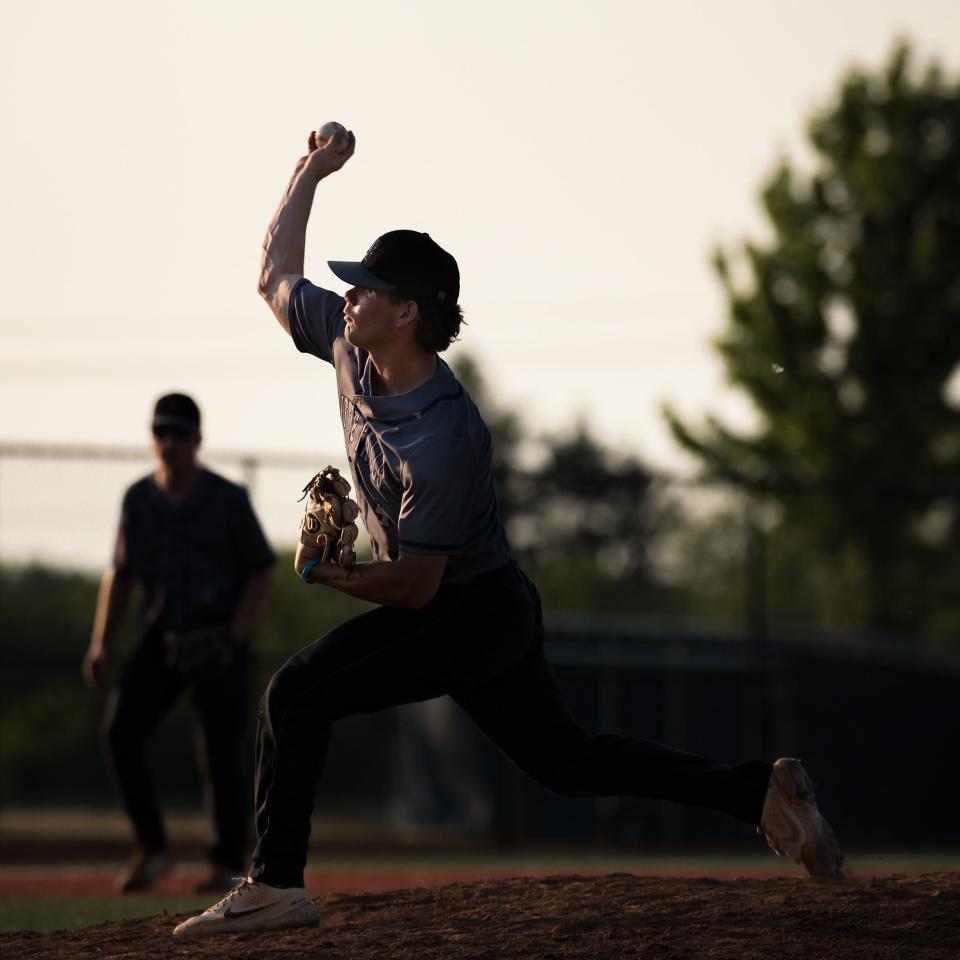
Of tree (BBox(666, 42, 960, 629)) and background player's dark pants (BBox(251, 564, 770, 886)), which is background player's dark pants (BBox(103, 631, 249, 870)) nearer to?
background player's dark pants (BBox(251, 564, 770, 886))

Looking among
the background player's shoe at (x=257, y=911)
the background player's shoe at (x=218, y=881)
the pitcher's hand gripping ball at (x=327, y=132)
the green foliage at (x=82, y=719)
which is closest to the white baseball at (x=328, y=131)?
the pitcher's hand gripping ball at (x=327, y=132)

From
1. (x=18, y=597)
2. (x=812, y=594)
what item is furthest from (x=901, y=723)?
(x=812, y=594)

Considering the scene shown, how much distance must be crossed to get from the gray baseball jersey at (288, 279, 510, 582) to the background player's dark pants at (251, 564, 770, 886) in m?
0.17

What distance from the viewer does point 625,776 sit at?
5504mm

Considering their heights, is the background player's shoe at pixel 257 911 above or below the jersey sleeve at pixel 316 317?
below

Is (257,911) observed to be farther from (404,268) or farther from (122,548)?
(122,548)

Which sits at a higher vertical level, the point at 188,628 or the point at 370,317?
the point at 370,317

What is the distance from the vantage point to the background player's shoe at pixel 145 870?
866 centimetres

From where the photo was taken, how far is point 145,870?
8.70 m

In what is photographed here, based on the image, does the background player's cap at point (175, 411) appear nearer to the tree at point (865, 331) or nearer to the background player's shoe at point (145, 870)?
the background player's shoe at point (145, 870)

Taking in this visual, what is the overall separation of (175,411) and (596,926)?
4.17 metres

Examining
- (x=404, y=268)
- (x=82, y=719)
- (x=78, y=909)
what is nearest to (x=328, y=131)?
(x=404, y=268)

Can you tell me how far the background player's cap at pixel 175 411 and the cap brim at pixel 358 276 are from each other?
3.52 metres

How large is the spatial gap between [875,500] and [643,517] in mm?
4692
